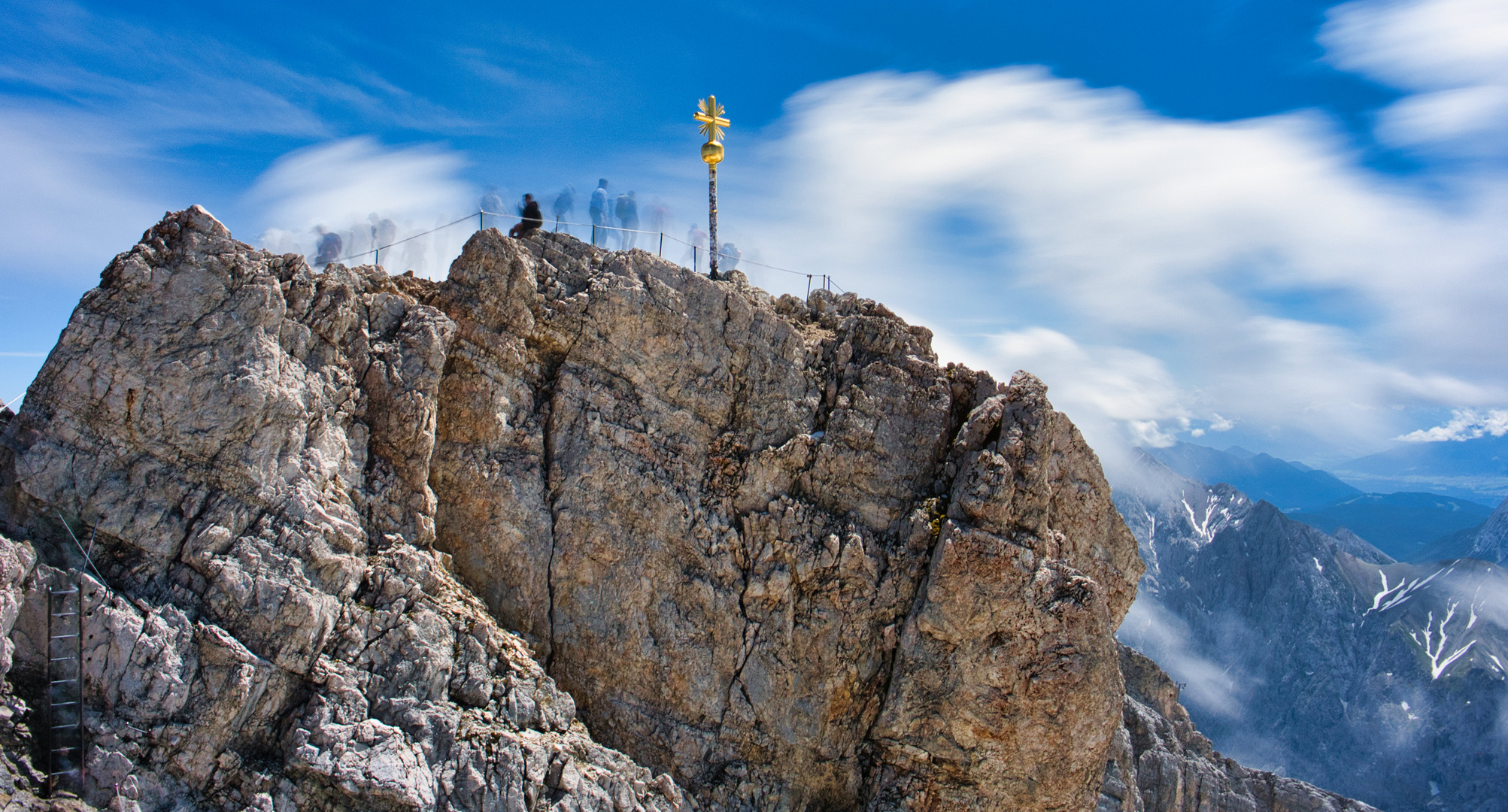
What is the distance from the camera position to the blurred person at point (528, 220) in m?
32.1

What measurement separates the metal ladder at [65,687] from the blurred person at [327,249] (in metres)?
13.9

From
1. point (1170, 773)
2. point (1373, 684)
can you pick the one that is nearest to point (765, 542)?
point (1170, 773)

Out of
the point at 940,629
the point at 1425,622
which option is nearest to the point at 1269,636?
the point at 1425,622

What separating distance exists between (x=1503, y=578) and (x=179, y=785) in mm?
242829

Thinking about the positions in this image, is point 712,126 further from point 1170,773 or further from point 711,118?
point 1170,773

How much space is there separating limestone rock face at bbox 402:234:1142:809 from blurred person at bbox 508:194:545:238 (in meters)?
1.05

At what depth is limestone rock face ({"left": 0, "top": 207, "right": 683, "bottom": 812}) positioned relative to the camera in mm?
20562

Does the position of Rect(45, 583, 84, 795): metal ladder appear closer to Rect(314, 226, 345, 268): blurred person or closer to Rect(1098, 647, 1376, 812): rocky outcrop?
Rect(314, 226, 345, 268): blurred person

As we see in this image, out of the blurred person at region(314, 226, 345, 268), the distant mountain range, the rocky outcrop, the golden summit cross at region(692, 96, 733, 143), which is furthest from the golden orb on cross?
the distant mountain range

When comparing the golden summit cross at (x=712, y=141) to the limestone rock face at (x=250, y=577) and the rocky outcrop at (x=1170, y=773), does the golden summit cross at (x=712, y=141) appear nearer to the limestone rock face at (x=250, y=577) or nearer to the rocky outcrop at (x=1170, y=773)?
the limestone rock face at (x=250, y=577)

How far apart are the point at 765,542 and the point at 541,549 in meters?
7.81

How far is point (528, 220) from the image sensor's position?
32.0 m

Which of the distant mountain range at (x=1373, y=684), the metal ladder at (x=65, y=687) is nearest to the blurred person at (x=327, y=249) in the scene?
the metal ladder at (x=65, y=687)

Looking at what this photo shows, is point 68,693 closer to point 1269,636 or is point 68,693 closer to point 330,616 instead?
point 330,616
